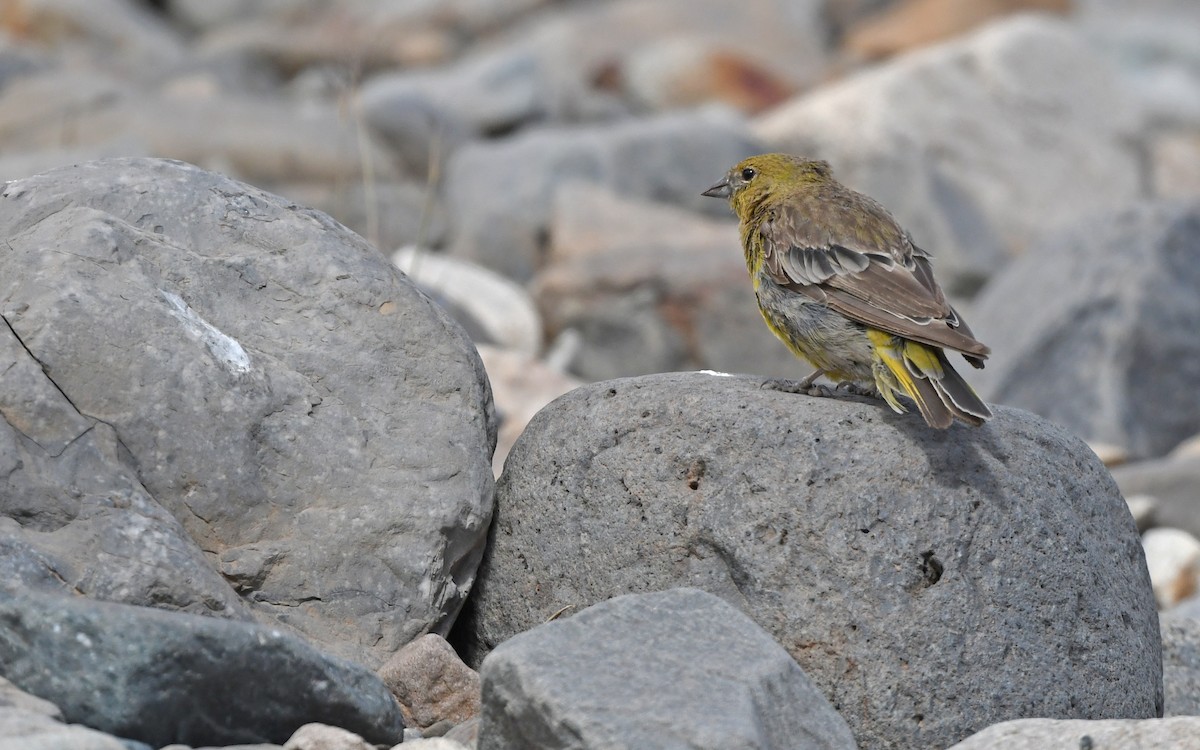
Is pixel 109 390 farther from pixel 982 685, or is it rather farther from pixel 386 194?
pixel 386 194

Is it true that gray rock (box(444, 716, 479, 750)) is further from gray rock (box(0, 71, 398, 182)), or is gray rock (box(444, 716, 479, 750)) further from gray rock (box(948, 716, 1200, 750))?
gray rock (box(0, 71, 398, 182))

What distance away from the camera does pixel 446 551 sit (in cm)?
565

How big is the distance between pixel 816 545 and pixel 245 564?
79.7 inches

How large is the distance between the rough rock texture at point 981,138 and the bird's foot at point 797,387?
1081 cm

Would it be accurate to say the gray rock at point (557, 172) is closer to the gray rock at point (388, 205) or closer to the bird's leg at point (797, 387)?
the gray rock at point (388, 205)

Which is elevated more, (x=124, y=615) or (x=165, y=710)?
(x=124, y=615)

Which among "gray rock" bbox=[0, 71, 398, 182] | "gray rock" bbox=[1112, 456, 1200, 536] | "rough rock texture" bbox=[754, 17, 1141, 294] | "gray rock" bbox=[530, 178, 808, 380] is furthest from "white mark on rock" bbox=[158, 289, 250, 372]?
"rough rock texture" bbox=[754, 17, 1141, 294]

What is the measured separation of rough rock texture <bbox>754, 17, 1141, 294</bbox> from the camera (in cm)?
1758

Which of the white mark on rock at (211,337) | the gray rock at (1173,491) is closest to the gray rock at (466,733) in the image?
the white mark on rock at (211,337)

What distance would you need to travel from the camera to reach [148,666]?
172 inches

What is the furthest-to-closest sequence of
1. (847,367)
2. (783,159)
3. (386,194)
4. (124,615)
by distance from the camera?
(386,194) < (783,159) < (847,367) < (124,615)

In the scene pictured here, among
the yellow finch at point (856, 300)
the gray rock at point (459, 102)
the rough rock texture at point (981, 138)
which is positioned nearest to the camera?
the yellow finch at point (856, 300)

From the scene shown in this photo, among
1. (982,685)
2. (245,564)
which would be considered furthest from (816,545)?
(245,564)

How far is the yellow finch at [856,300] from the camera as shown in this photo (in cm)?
574
